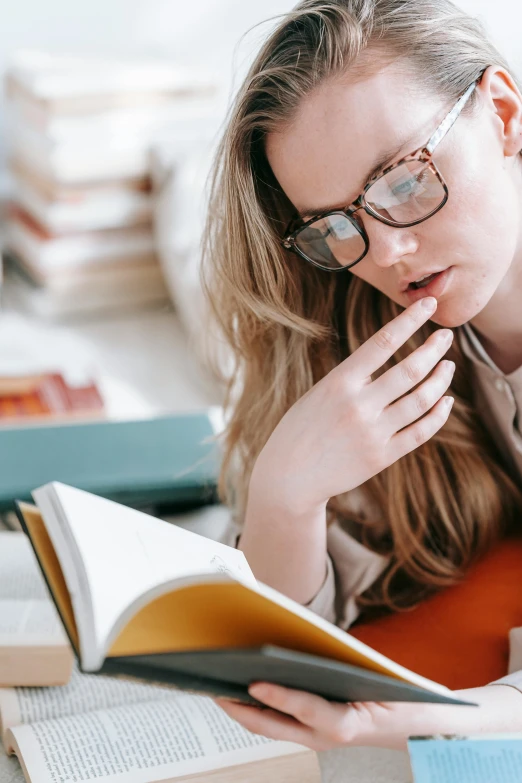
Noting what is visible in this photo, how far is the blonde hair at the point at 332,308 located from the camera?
1.03m

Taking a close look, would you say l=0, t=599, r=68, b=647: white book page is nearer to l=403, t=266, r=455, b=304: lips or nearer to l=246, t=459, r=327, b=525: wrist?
l=246, t=459, r=327, b=525: wrist

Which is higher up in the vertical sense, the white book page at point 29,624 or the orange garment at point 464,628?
the white book page at point 29,624

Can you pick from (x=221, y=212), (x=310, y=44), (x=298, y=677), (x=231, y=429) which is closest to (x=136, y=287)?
(x=231, y=429)

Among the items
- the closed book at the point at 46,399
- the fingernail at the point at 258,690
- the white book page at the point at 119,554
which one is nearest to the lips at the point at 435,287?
the white book page at the point at 119,554

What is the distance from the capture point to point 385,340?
1047mm

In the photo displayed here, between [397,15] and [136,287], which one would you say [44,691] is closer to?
[397,15]

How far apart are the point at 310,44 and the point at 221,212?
9.3 inches

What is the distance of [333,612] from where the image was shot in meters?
1.31

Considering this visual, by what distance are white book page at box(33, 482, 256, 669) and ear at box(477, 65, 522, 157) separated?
564 mm

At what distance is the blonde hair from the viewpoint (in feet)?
3.39

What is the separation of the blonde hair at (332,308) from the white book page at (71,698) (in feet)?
1.10

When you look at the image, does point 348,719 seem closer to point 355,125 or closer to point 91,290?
point 355,125

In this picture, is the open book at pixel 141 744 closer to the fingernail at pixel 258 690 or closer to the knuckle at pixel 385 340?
the fingernail at pixel 258 690

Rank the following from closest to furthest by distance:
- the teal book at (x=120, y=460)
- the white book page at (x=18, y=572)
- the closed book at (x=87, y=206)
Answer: the white book page at (x=18, y=572) < the teal book at (x=120, y=460) < the closed book at (x=87, y=206)
